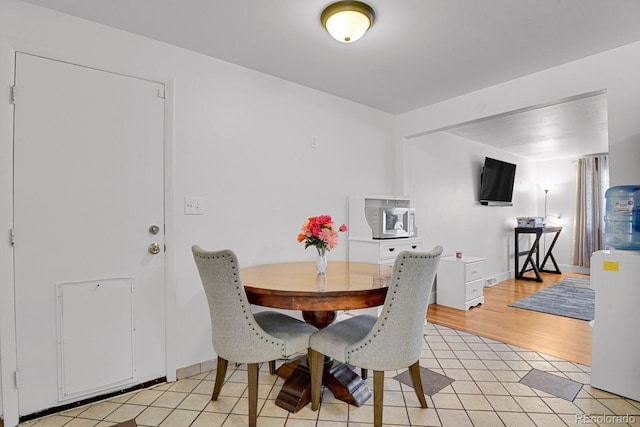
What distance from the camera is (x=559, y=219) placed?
667cm

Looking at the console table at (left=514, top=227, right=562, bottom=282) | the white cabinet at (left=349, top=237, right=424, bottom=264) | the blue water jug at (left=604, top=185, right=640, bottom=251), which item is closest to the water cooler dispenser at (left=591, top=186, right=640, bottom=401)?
the blue water jug at (left=604, top=185, right=640, bottom=251)

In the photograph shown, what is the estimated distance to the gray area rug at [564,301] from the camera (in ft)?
12.5

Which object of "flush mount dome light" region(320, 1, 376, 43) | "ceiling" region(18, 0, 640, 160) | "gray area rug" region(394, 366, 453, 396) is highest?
"ceiling" region(18, 0, 640, 160)

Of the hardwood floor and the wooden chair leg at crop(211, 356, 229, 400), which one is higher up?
the wooden chair leg at crop(211, 356, 229, 400)

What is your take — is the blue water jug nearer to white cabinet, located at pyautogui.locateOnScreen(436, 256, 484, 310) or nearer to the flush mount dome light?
white cabinet, located at pyautogui.locateOnScreen(436, 256, 484, 310)

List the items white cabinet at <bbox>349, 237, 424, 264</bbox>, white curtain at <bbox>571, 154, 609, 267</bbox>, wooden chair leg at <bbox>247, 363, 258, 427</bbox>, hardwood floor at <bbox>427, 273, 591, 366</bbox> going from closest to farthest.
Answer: wooden chair leg at <bbox>247, 363, 258, 427</bbox>, hardwood floor at <bbox>427, 273, 591, 366</bbox>, white cabinet at <bbox>349, 237, 424, 264</bbox>, white curtain at <bbox>571, 154, 609, 267</bbox>

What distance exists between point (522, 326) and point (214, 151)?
3393mm

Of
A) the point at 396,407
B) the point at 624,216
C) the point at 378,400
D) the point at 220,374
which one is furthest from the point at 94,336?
the point at 624,216

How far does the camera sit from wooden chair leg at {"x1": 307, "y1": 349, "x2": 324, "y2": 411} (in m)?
1.80

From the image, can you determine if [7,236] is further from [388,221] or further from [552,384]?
[552,384]

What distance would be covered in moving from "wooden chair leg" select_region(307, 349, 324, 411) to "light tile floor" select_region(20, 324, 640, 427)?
0.25ft

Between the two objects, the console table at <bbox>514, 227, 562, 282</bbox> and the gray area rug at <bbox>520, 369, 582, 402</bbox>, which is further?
the console table at <bbox>514, 227, 562, 282</bbox>

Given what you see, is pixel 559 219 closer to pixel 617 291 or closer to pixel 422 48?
pixel 617 291

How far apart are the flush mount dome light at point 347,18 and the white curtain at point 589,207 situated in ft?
20.9
